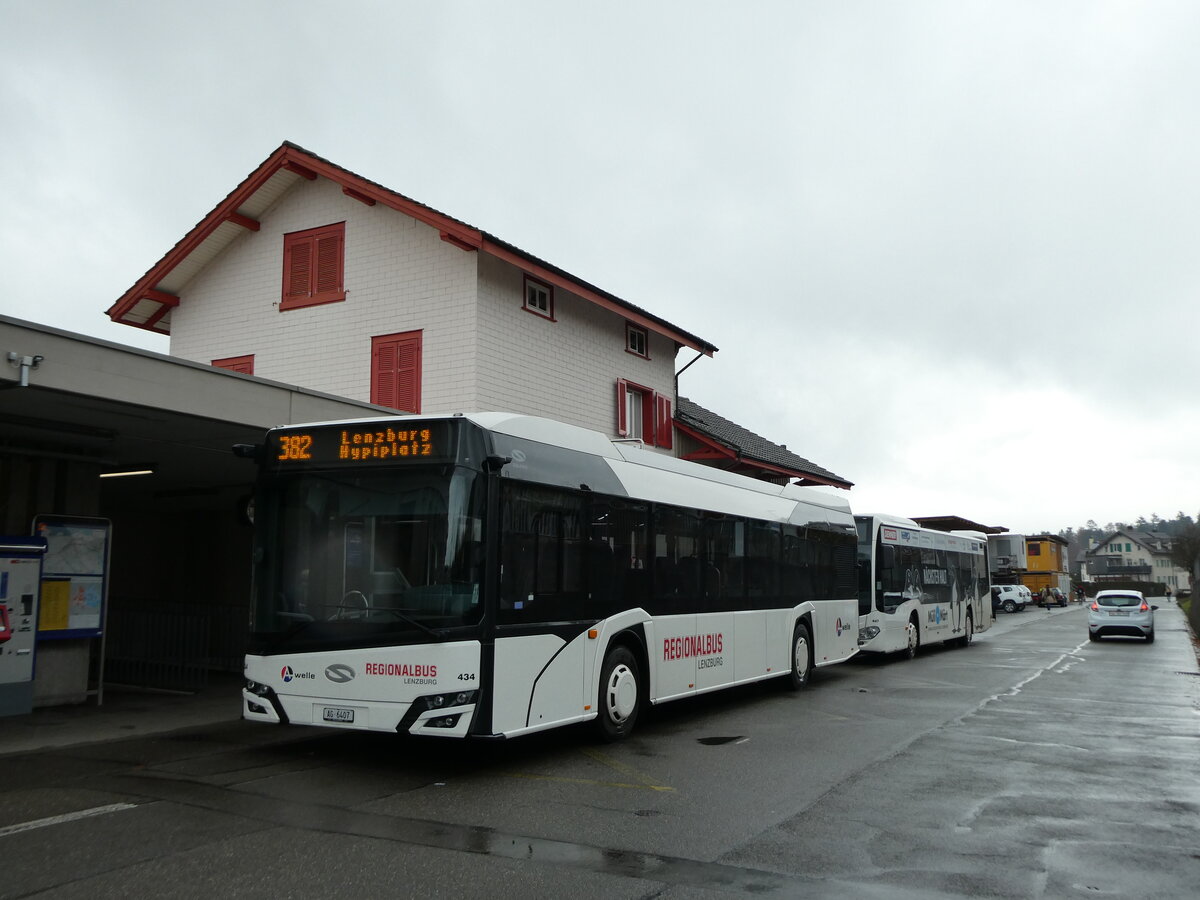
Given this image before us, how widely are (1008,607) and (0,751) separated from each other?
64429 millimetres

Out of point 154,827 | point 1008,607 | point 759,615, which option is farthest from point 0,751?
point 1008,607

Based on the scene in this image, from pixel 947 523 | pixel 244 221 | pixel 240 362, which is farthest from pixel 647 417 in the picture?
pixel 947 523

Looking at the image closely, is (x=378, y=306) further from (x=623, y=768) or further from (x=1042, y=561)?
(x=1042, y=561)

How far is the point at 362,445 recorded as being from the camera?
881 centimetres

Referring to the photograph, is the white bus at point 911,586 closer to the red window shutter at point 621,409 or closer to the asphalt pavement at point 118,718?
the red window shutter at point 621,409

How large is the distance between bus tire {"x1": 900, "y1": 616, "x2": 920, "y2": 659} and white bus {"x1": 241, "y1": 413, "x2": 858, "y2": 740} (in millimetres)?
13067

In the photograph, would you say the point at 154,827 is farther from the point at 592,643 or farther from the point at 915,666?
the point at 915,666

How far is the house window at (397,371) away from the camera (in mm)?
20250

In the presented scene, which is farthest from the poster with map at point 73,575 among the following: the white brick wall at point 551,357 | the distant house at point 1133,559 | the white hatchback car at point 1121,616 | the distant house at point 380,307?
the distant house at point 1133,559

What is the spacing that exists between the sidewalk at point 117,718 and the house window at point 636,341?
13.5 m

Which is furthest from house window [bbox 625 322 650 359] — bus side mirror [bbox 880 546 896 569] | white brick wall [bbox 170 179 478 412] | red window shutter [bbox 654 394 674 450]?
bus side mirror [bbox 880 546 896 569]

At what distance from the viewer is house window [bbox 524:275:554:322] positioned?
21.6 meters

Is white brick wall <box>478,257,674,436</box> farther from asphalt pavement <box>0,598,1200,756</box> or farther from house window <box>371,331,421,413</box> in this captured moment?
asphalt pavement <box>0,598,1200,756</box>

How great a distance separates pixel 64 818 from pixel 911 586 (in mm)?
19069
